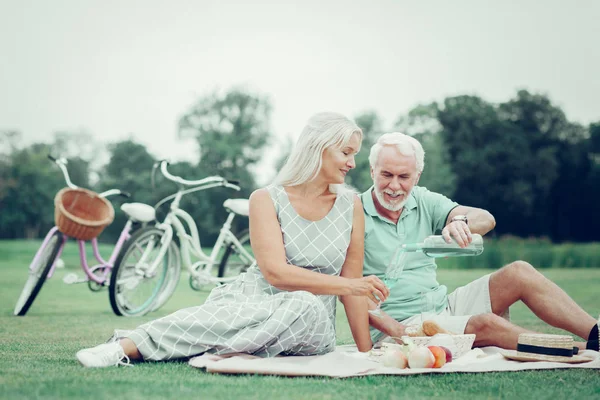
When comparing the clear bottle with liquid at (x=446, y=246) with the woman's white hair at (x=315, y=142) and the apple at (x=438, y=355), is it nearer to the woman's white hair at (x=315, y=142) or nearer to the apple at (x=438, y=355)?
the apple at (x=438, y=355)

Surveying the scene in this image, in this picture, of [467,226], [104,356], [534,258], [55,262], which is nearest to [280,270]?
[104,356]

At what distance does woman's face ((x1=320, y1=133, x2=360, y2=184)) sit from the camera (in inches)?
129

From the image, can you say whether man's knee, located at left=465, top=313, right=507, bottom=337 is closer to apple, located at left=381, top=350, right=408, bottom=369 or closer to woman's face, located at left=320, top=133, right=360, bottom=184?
apple, located at left=381, top=350, right=408, bottom=369

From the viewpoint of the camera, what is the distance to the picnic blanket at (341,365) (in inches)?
113

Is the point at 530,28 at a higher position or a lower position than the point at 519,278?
higher

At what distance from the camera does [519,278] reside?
11.5 ft

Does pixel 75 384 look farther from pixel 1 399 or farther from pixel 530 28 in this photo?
pixel 530 28

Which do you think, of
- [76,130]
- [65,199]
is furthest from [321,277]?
[76,130]

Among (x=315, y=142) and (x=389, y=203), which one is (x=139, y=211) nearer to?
(x=389, y=203)

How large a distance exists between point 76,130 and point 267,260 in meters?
29.1

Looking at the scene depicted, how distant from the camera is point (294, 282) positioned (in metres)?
3.15

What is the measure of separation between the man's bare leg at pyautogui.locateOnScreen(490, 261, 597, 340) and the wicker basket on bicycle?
12.6 ft

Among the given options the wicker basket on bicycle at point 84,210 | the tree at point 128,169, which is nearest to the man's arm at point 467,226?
the wicker basket on bicycle at point 84,210

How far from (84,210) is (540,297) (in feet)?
14.9
